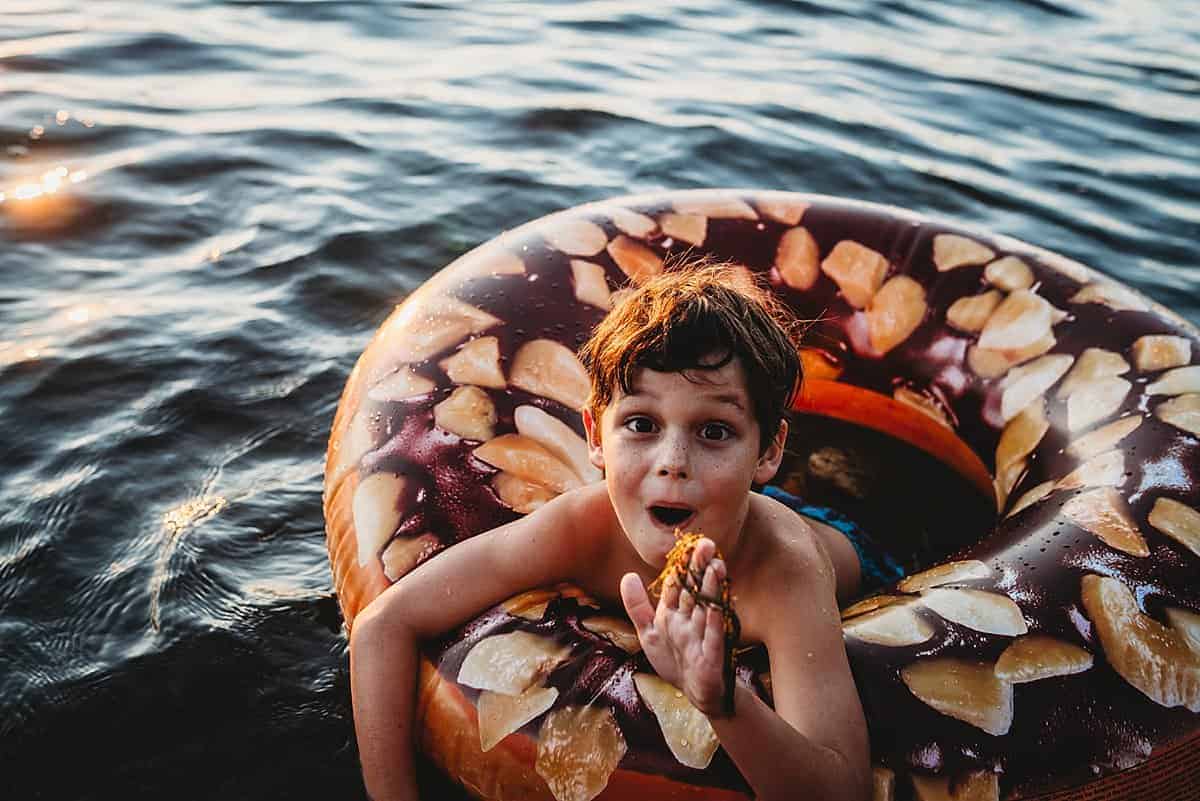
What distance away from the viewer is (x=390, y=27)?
706 cm

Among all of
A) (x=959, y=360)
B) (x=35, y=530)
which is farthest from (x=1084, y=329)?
(x=35, y=530)

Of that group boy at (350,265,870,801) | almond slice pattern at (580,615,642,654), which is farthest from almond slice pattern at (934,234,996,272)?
almond slice pattern at (580,615,642,654)

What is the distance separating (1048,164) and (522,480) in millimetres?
4415

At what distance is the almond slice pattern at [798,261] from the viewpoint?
301 cm

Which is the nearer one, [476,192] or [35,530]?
[35,530]

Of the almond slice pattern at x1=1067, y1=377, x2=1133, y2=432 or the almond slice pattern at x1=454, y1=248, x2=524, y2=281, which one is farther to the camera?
the almond slice pattern at x1=454, y1=248, x2=524, y2=281

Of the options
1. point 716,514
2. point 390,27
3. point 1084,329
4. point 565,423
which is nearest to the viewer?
point 716,514

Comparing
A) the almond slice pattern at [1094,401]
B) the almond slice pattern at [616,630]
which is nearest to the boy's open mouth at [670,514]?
the almond slice pattern at [616,630]

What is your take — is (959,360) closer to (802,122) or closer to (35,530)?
(35,530)

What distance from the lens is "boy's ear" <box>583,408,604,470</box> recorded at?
6.57ft

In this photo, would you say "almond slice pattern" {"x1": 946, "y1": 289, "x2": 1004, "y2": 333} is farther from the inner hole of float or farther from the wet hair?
the wet hair

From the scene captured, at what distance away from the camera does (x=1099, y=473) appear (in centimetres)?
229

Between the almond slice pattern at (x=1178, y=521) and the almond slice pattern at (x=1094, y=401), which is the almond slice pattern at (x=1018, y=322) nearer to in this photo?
the almond slice pattern at (x=1094, y=401)

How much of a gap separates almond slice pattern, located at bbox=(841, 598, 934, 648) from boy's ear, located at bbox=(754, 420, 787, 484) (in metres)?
0.26
